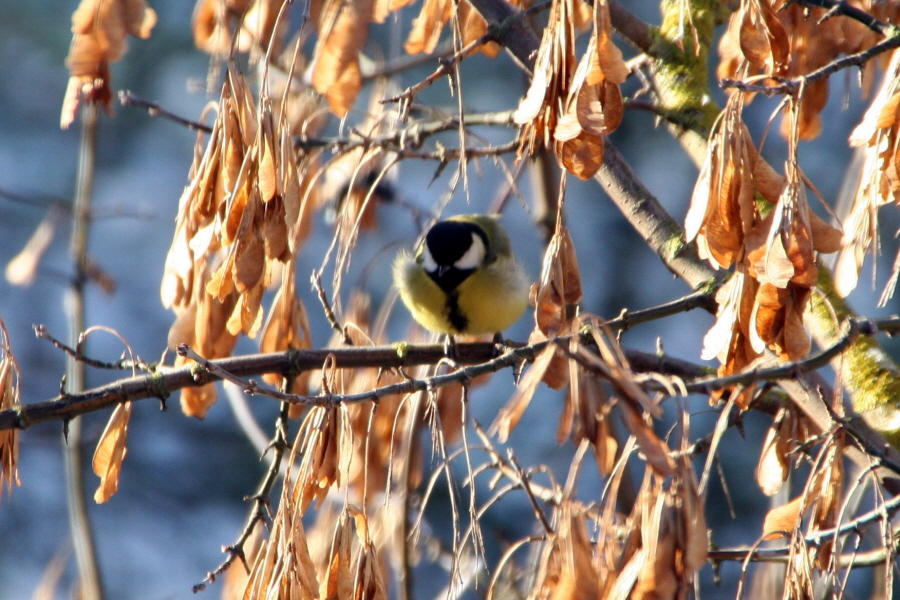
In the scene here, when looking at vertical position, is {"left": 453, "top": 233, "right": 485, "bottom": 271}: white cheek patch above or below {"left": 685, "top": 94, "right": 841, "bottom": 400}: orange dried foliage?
above

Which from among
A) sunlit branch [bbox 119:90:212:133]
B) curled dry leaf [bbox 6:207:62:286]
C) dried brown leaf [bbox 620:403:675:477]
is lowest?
dried brown leaf [bbox 620:403:675:477]

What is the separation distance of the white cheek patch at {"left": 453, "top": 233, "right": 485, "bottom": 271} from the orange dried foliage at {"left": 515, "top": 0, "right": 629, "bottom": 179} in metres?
1.52

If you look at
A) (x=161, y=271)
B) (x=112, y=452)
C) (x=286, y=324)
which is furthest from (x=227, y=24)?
(x=161, y=271)

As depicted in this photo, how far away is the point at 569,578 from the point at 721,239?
59 centimetres

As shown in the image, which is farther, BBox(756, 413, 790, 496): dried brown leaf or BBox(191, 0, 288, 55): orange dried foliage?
BBox(191, 0, 288, 55): orange dried foliage

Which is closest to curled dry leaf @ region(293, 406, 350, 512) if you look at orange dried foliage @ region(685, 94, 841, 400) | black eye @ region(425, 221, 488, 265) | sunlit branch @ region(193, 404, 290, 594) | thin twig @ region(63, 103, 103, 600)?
sunlit branch @ region(193, 404, 290, 594)

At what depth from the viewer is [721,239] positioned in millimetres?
1541

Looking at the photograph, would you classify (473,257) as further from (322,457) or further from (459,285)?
(322,457)

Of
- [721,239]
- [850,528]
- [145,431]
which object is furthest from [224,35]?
[145,431]

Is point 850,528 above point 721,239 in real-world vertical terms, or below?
below

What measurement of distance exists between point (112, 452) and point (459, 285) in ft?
4.55

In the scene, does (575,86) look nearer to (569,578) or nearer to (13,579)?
(569,578)

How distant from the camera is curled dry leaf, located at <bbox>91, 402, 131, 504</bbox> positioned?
1.90 m

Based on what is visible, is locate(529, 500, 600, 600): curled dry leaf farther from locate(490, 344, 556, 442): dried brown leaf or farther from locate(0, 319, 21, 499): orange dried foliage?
locate(0, 319, 21, 499): orange dried foliage
